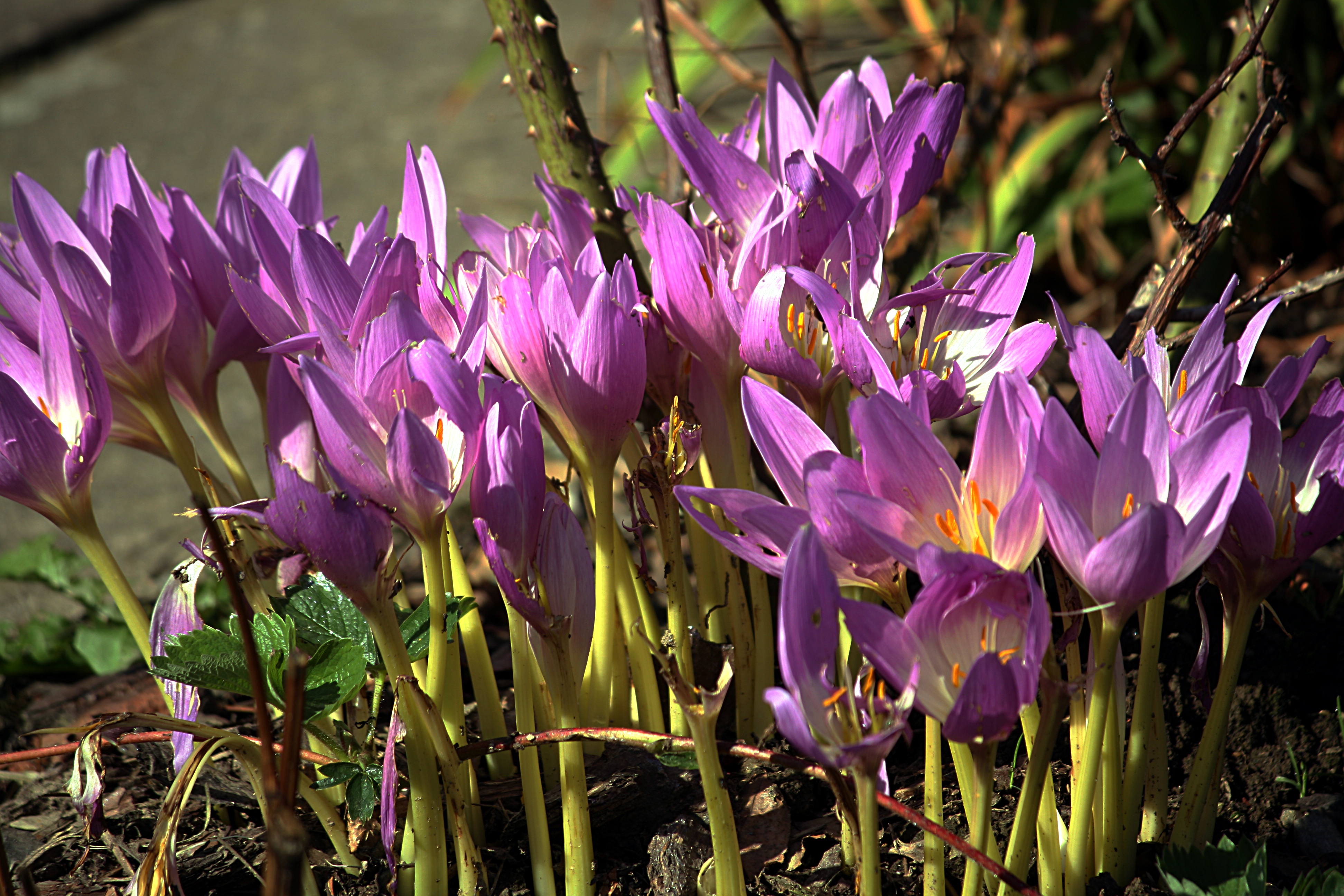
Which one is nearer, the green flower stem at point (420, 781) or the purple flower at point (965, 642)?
the purple flower at point (965, 642)

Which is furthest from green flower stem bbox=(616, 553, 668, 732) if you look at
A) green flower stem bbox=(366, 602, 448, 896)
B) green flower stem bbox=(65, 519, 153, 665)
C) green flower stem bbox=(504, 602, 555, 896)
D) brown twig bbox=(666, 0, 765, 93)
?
brown twig bbox=(666, 0, 765, 93)

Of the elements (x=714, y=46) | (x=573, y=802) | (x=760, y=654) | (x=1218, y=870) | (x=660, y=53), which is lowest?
(x=1218, y=870)

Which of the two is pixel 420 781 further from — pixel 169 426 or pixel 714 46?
pixel 714 46

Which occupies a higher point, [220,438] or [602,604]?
[220,438]

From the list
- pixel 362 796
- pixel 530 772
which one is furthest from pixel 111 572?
pixel 530 772

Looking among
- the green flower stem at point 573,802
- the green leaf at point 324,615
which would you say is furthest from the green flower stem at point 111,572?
the green flower stem at point 573,802

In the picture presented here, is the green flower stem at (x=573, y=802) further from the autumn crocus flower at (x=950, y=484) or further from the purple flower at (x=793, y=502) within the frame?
the autumn crocus flower at (x=950, y=484)
